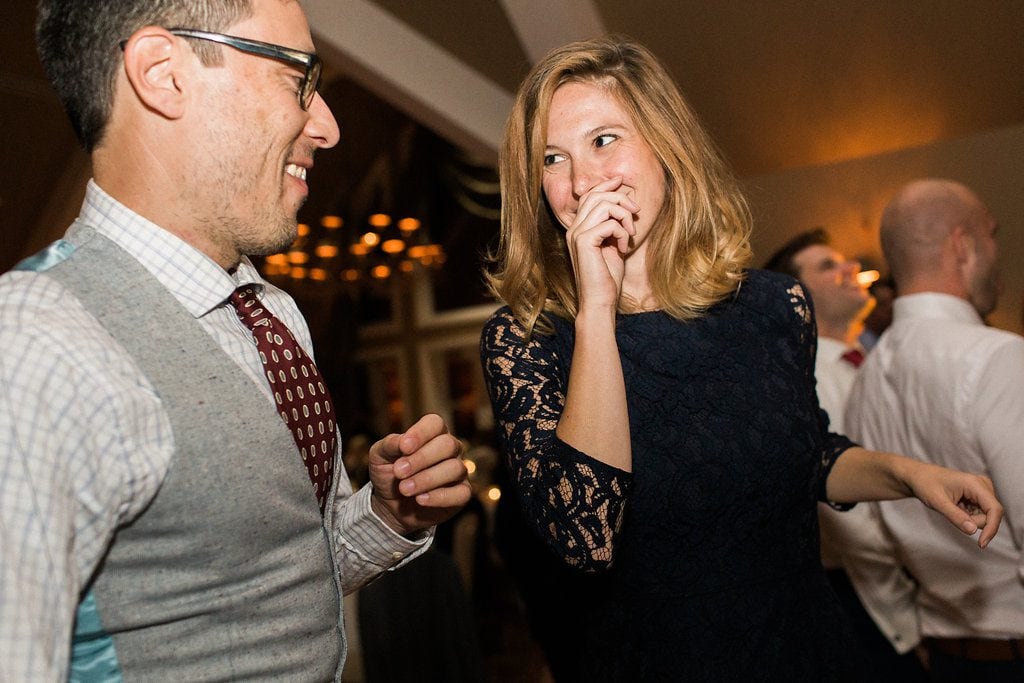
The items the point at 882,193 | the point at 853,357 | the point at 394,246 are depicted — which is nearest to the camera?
the point at 853,357

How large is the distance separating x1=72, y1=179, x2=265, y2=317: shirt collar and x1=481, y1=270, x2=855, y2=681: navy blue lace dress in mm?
587

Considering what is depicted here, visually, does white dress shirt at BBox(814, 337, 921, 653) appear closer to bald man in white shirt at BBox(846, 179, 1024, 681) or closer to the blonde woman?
bald man in white shirt at BBox(846, 179, 1024, 681)

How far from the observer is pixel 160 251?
3.48ft

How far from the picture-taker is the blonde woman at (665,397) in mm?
1450

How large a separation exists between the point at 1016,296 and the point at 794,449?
370cm

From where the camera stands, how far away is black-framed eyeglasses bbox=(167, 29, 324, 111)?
1092mm

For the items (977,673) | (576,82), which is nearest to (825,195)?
(977,673)

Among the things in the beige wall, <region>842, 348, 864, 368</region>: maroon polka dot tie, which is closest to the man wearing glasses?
<region>842, 348, 864, 368</region>: maroon polka dot tie

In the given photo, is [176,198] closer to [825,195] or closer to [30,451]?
[30,451]

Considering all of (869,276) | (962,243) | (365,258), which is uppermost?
(365,258)

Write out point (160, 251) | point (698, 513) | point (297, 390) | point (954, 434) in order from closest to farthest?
1. point (160, 251)
2. point (297, 390)
3. point (698, 513)
4. point (954, 434)

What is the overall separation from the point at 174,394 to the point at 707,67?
387 centimetres

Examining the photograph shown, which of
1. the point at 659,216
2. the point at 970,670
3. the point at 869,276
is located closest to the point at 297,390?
the point at 659,216

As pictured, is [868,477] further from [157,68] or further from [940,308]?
[157,68]
